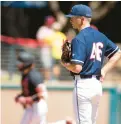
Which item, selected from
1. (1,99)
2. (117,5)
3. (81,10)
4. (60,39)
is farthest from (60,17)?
(81,10)

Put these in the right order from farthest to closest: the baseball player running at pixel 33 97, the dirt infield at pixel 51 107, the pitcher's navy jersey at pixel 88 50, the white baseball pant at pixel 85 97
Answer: the dirt infield at pixel 51 107 < the baseball player running at pixel 33 97 < the white baseball pant at pixel 85 97 < the pitcher's navy jersey at pixel 88 50

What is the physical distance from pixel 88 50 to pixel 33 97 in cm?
259

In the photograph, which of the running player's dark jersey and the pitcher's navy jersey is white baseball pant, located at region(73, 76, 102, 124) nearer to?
the pitcher's navy jersey

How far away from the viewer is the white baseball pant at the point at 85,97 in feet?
21.6

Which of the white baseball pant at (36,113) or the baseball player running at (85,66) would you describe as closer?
the baseball player running at (85,66)

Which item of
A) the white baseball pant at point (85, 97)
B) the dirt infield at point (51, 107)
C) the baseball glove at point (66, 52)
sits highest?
the baseball glove at point (66, 52)

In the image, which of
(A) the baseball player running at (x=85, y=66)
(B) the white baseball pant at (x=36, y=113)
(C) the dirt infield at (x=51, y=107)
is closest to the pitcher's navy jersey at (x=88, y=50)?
(A) the baseball player running at (x=85, y=66)

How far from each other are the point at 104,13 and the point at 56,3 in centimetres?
147

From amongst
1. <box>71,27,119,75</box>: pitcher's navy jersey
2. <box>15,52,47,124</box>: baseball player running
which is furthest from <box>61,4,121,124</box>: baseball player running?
<box>15,52,47,124</box>: baseball player running

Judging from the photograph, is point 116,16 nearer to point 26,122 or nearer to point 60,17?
point 60,17

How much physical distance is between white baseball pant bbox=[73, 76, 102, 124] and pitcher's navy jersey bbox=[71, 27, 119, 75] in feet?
0.35

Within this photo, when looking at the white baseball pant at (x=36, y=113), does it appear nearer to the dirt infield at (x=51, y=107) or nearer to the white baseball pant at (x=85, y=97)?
the white baseball pant at (x=85, y=97)

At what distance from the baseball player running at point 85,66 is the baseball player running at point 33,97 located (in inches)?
88.1

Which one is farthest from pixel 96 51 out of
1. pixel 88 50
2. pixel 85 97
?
pixel 85 97
